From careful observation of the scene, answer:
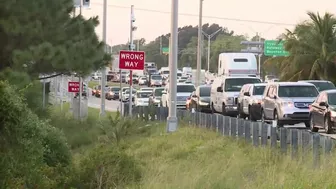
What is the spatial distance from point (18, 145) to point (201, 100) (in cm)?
2572

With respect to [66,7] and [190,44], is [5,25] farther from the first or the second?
[190,44]

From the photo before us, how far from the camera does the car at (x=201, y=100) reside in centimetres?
3506

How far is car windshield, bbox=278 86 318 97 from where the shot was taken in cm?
2402

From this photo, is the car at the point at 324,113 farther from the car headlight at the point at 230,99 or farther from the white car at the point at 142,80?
the white car at the point at 142,80

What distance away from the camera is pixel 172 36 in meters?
22.5

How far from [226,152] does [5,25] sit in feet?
25.1

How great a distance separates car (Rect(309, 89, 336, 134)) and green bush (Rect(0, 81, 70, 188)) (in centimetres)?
1158

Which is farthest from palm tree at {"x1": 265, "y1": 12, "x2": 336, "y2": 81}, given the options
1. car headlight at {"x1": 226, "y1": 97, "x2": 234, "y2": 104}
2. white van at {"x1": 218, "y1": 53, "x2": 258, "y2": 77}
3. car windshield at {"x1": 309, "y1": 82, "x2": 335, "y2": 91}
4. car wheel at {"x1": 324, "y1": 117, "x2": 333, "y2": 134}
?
car wheel at {"x1": 324, "y1": 117, "x2": 333, "y2": 134}

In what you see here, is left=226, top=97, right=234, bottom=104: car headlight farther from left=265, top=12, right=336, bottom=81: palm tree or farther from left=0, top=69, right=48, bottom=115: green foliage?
left=265, top=12, right=336, bottom=81: palm tree

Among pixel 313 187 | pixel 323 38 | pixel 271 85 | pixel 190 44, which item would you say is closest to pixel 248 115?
pixel 271 85

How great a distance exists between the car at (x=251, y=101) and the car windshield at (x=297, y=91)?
2074mm

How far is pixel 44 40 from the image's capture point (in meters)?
20.1

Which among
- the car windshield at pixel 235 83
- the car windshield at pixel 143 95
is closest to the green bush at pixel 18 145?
the car windshield at pixel 235 83

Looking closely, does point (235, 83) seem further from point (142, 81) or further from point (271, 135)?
point (142, 81)
